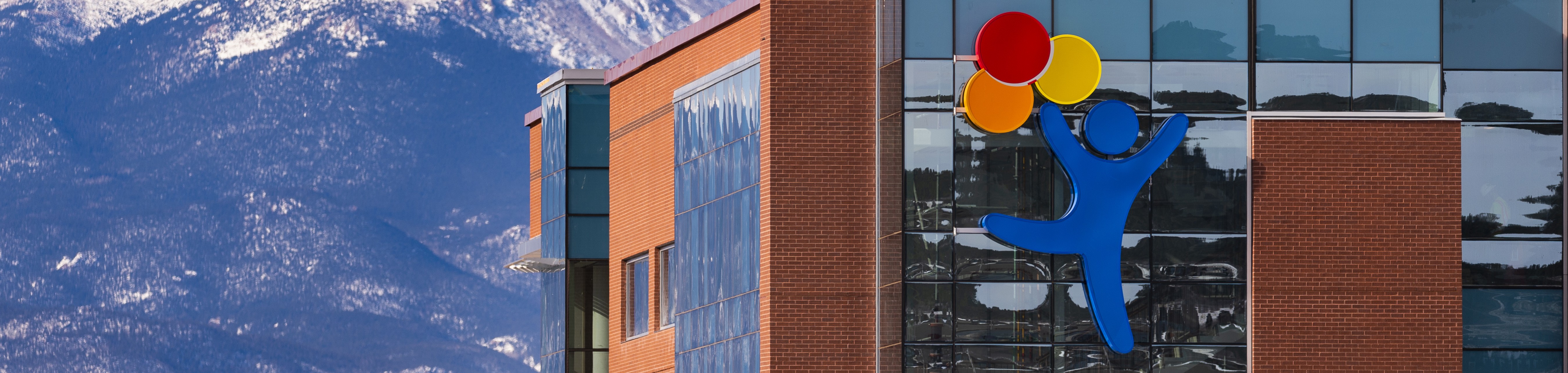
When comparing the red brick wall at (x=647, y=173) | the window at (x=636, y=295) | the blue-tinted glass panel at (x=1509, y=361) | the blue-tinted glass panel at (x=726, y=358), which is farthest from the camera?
the window at (x=636, y=295)

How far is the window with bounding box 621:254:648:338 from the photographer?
1377 inches

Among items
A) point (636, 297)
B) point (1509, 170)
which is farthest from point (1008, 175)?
point (636, 297)

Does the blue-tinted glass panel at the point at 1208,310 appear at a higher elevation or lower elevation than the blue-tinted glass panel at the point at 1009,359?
higher

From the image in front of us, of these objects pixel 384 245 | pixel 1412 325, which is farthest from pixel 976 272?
pixel 384 245

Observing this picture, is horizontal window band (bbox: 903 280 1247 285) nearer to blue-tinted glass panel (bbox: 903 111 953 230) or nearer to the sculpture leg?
the sculpture leg

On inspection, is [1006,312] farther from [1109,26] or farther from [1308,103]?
[1308,103]

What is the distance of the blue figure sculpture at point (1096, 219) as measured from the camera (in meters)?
27.2

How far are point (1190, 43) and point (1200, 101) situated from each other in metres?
0.89

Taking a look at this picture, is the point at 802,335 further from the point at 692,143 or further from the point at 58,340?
the point at 58,340

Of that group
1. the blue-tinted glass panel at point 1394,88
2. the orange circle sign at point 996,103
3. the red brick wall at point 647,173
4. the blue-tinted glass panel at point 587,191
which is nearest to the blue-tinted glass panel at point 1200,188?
the blue-tinted glass panel at point 1394,88

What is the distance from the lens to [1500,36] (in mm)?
29141

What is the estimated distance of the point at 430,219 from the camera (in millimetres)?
196500

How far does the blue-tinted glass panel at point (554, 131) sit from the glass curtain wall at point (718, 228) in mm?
7344

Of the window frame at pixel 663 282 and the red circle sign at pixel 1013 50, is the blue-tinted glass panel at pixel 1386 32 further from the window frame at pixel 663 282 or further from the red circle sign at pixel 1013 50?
the window frame at pixel 663 282
